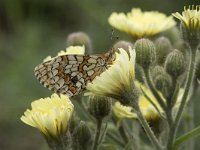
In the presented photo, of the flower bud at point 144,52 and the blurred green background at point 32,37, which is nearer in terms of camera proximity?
the flower bud at point 144,52

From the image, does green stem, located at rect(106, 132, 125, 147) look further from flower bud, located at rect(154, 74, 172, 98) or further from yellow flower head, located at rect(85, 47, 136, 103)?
yellow flower head, located at rect(85, 47, 136, 103)

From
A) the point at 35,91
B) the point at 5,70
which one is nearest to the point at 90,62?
the point at 35,91

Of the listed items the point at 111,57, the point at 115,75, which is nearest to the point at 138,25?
the point at 111,57

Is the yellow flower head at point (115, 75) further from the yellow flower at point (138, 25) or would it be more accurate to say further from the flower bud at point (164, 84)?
the yellow flower at point (138, 25)

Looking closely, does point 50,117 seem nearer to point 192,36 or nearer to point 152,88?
point 152,88

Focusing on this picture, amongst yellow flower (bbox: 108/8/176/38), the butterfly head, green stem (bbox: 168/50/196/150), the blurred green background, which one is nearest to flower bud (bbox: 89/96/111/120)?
the butterfly head

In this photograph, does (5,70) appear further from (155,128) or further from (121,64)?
(121,64)

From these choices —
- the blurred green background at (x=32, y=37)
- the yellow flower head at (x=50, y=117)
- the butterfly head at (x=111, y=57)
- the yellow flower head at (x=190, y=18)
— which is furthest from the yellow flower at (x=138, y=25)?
the blurred green background at (x=32, y=37)
